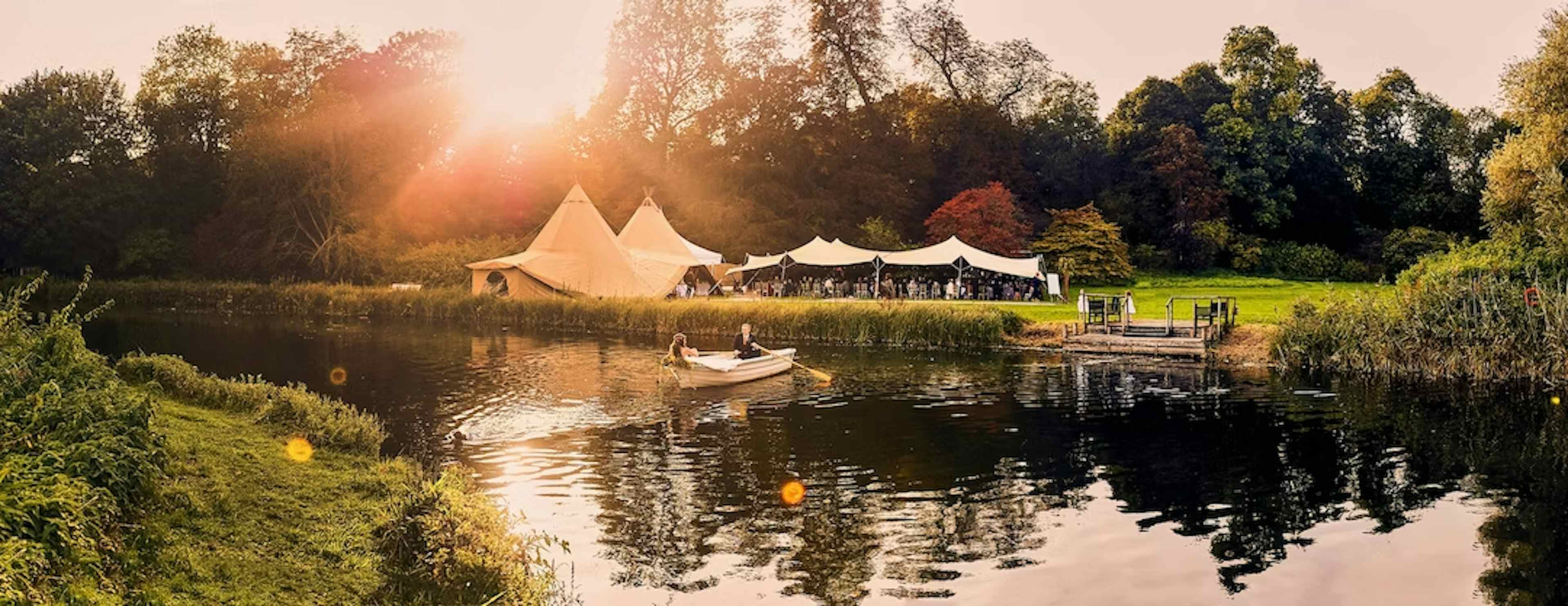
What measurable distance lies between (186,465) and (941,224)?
44.2 meters

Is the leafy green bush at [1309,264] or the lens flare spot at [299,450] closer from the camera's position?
the lens flare spot at [299,450]

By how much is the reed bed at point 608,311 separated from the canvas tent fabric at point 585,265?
2.77 m

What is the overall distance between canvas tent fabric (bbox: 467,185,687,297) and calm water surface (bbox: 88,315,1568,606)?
69.4ft

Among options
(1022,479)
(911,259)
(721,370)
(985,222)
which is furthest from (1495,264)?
(985,222)

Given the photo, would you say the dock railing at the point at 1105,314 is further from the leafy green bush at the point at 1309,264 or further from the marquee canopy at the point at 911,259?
the leafy green bush at the point at 1309,264

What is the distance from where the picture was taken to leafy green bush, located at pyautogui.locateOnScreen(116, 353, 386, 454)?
14.0 metres

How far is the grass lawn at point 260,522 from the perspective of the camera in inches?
295

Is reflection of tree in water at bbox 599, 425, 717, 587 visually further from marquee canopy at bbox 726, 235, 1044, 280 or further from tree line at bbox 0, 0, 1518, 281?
tree line at bbox 0, 0, 1518, 281

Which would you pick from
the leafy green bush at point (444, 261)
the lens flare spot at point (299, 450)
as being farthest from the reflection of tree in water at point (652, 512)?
the leafy green bush at point (444, 261)

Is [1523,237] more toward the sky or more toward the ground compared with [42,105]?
more toward the ground

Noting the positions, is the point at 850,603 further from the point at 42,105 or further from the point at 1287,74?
the point at 42,105

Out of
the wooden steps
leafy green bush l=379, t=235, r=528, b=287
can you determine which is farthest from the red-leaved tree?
leafy green bush l=379, t=235, r=528, b=287

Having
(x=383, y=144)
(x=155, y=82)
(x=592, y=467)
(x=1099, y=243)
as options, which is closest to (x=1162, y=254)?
(x=1099, y=243)

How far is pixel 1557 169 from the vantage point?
2614 cm
